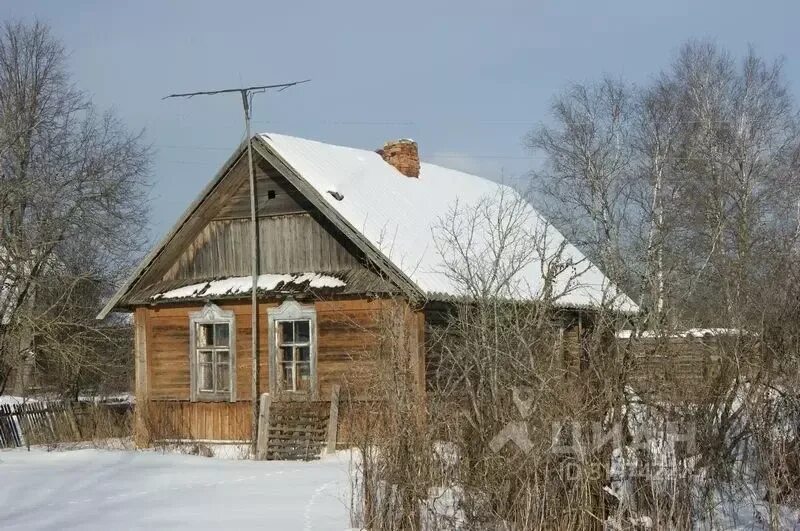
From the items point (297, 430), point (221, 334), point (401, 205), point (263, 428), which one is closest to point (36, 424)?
point (221, 334)

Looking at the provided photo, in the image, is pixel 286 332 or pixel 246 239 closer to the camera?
pixel 286 332

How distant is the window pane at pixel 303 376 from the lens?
17.1 meters

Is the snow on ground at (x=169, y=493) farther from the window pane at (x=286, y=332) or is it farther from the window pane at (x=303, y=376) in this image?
the window pane at (x=286, y=332)

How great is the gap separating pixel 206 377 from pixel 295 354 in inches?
77.9

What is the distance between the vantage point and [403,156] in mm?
21594

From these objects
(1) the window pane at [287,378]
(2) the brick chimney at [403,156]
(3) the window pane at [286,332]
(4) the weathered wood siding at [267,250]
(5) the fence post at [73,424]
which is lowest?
(5) the fence post at [73,424]

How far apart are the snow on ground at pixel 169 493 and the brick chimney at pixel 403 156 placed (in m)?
7.67

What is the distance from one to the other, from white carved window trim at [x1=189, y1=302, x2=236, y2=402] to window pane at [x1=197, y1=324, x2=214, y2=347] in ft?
0.28

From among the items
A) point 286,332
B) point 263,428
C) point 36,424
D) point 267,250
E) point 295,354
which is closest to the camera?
point 263,428

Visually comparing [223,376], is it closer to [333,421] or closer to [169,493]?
[333,421]

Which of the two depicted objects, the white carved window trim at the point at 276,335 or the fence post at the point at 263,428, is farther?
the white carved window trim at the point at 276,335

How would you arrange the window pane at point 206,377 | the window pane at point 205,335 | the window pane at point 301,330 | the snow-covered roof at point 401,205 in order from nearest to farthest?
the snow-covered roof at point 401,205, the window pane at point 301,330, the window pane at point 206,377, the window pane at point 205,335

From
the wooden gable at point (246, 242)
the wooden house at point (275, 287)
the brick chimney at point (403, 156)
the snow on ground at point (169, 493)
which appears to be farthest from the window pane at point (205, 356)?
the brick chimney at point (403, 156)

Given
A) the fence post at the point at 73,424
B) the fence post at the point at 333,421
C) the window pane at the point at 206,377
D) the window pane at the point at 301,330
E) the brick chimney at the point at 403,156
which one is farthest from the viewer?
the brick chimney at the point at 403,156
